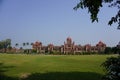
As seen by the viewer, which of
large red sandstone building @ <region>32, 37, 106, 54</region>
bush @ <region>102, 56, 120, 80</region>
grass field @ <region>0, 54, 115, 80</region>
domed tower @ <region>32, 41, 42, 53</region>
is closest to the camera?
bush @ <region>102, 56, 120, 80</region>

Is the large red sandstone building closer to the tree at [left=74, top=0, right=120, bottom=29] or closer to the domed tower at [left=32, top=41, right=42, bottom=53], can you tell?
the domed tower at [left=32, top=41, right=42, bottom=53]

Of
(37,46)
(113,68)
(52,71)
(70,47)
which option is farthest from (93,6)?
(37,46)

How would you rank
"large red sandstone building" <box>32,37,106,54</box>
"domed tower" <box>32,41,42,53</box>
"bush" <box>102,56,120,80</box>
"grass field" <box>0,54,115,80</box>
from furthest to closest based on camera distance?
"domed tower" <box>32,41,42,53</box>
"large red sandstone building" <box>32,37,106,54</box>
"grass field" <box>0,54,115,80</box>
"bush" <box>102,56,120,80</box>

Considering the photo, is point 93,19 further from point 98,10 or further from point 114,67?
point 114,67

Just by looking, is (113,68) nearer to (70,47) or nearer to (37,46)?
(70,47)

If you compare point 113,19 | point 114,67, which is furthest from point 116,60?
point 113,19

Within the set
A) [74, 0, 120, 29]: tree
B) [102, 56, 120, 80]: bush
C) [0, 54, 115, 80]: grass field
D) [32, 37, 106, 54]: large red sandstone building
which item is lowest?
[0, 54, 115, 80]: grass field

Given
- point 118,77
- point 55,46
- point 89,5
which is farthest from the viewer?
point 55,46

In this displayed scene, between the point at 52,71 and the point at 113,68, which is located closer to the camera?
the point at 113,68

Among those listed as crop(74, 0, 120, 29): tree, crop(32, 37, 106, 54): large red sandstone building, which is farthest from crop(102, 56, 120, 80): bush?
crop(32, 37, 106, 54): large red sandstone building

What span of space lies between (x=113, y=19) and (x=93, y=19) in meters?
1.03

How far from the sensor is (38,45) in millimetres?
156625

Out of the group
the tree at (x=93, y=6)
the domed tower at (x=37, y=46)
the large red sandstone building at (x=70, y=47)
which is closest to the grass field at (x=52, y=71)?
the tree at (x=93, y=6)

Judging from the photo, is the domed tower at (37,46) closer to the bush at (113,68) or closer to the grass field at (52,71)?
the grass field at (52,71)
